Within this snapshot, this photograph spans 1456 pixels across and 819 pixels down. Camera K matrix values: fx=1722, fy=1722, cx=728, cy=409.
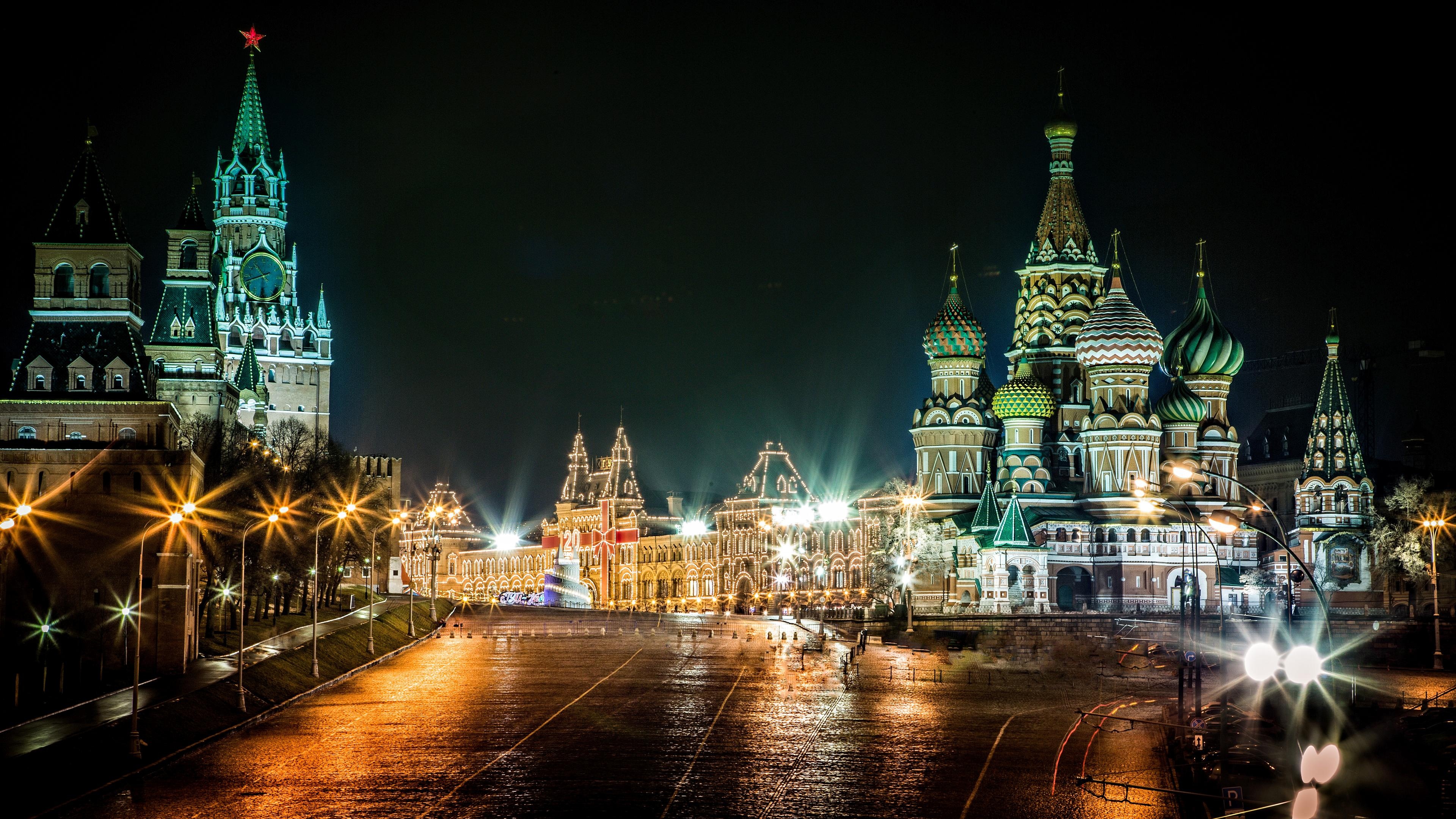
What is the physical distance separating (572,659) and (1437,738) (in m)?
34.9

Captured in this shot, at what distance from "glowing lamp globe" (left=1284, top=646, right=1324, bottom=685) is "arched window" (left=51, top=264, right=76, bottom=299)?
50.2m

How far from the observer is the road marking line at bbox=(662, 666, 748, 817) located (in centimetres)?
3469

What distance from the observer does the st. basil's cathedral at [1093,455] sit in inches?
4301

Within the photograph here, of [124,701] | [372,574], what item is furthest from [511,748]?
[372,574]

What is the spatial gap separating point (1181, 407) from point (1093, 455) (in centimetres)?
787

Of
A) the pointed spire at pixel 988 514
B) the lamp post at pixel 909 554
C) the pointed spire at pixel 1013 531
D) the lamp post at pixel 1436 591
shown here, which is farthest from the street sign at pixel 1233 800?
the pointed spire at pixel 988 514

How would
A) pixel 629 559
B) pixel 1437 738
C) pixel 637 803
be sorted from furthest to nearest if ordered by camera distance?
pixel 629 559
pixel 1437 738
pixel 637 803

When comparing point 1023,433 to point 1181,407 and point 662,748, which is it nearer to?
point 1181,407

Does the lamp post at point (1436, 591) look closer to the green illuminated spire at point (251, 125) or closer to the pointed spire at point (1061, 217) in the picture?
the pointed spire at point (1061, 217)

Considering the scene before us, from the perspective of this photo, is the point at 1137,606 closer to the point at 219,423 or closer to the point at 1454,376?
the point at 1454,376

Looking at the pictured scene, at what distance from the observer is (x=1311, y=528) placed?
109562mm

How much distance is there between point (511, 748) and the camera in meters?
42.0

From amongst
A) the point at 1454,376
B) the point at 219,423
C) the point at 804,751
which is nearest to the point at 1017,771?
the point at 804,751

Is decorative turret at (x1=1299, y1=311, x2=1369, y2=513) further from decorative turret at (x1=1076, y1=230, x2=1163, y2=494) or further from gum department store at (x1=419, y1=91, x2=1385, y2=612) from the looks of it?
decorative turret at (x1=1076, y1=230, x2=1163, y2=494)
